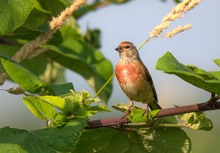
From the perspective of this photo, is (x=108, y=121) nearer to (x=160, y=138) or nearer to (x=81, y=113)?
(x=81, y=113)

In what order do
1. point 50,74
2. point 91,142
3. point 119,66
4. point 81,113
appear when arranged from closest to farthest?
1. point 81,113
2. point 91,142
3. point 50,74
4. point 119,66

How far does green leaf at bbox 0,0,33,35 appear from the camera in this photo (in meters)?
2.72

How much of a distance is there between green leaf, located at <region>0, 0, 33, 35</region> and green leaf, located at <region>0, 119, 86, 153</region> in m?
0.49

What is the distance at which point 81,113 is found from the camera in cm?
276

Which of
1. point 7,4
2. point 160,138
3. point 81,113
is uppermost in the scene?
point 7,4

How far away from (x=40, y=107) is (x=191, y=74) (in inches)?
28.5

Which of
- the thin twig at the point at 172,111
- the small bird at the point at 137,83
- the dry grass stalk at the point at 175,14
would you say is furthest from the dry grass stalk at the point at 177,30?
the small bird at the point at 137,83

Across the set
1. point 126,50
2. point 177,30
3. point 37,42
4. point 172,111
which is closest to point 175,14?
point 177,30

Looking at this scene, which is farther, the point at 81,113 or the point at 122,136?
the point at 122,136

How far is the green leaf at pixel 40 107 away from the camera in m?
2.73

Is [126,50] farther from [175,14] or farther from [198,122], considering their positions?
[175,14]

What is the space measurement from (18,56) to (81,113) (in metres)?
Result: 0.41

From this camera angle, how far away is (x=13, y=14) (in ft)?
9.11

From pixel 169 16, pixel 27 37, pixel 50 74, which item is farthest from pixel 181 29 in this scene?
pixel 50 74
